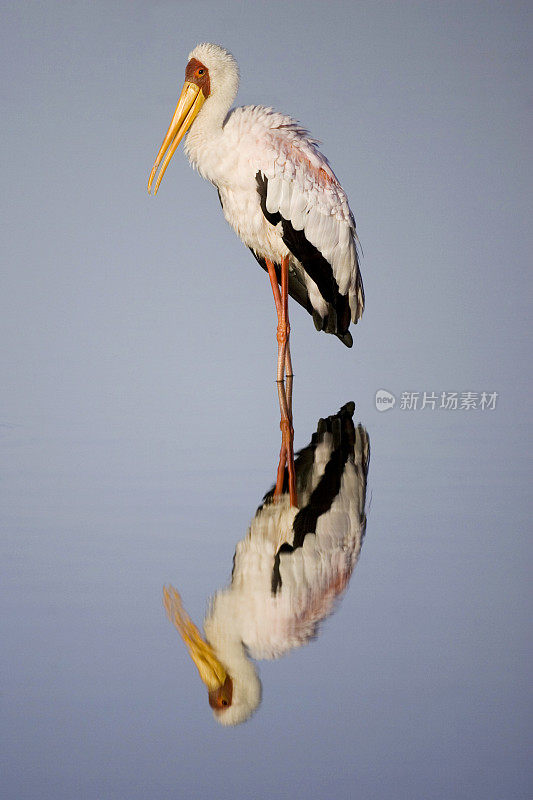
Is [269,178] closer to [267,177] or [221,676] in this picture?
[267,177]

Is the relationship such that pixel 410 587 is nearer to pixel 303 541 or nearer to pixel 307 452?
pixel 303 541

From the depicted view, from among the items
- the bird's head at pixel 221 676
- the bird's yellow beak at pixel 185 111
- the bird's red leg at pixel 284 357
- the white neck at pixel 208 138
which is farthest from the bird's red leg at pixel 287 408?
the bird's head at pixel 221 676

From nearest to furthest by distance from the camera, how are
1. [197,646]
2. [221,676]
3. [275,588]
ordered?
1. [221,676]
2. [197,646]
3. [275,588]

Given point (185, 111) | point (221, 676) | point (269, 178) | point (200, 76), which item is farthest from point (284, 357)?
point (221, 676)

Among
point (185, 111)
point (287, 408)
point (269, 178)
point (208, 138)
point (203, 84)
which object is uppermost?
point (203, 84)

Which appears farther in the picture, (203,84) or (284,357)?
(284,357)

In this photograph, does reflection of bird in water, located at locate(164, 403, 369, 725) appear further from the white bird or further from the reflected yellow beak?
the white bird

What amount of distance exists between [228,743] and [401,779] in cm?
22

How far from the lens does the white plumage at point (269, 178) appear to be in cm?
459

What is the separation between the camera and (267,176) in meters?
4.55

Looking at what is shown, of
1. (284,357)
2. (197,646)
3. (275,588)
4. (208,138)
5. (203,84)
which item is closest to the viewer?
(197,646)

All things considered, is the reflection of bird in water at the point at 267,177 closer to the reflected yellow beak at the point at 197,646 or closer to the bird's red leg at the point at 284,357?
the bird's red leg at the point at 284,357

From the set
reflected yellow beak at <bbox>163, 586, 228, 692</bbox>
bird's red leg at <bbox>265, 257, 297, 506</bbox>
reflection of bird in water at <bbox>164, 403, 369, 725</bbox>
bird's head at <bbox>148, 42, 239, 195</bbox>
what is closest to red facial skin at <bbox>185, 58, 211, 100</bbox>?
bird's head at <bbox>148, 42, 239, 195</bbox>

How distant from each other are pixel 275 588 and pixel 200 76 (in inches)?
139
